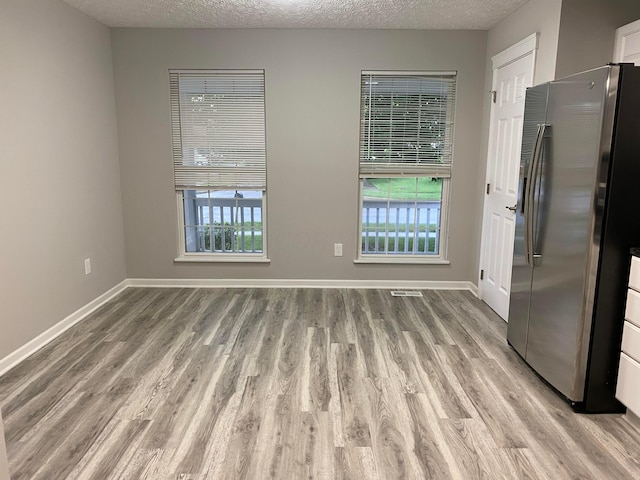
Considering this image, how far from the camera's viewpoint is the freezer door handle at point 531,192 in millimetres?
2545

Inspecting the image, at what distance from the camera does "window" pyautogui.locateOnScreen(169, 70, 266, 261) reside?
4.29m

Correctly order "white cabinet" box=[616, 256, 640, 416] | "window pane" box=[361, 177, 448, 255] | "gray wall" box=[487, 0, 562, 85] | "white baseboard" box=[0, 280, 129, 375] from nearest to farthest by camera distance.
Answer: "white cabinet" box=[616, 256, 640, 416]
"white baseboard" box=[0, 280, 129, 375]
"gray wall" box=[487, 0, 562, 85]
"window pane" box=[361, 177, 448, 255]

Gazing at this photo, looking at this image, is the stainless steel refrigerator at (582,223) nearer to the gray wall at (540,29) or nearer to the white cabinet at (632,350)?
the white cabinet at (632,350)

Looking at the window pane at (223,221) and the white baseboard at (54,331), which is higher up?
the window pane at (223,221)

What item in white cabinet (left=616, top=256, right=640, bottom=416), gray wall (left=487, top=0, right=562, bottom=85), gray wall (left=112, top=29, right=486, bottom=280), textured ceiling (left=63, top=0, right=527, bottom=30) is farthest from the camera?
gray wall (left=112, top=29, right=486, bottom=280)

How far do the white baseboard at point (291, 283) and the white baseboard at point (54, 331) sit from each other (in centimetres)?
40

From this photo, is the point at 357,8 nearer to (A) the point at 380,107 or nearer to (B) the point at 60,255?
(A) the point at 380,107

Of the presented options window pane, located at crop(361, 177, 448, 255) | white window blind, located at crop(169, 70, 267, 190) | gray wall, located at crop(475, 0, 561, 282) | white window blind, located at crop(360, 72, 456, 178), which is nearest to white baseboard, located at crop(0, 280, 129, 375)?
white window blind, located at crop(169, 70, 267, 190)

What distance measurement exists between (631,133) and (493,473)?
1712 millimetres

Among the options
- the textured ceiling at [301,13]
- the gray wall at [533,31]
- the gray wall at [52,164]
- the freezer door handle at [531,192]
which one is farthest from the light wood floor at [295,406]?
the textured ceiling at [301,13]

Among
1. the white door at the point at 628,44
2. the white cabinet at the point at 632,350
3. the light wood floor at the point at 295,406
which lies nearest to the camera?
the light wood floor at the point at 295,406

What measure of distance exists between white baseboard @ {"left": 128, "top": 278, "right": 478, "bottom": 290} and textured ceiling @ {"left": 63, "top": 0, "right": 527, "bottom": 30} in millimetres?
2446

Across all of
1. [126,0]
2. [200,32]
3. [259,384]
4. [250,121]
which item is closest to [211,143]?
[250,121]

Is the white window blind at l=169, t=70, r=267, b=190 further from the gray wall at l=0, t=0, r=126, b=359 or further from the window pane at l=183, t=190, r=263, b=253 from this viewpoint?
the gray wall at l=0, t=0, r=126, b=359
